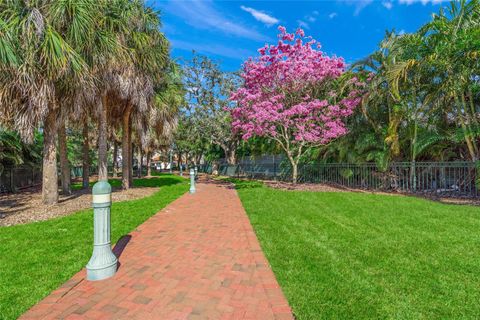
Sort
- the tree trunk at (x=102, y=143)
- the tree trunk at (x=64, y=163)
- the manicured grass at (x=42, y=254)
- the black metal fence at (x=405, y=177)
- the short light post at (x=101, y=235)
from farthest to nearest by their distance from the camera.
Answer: the tree trunk at (x=102, y=143) < the tree trunk at (x=64, y=163) < the black metal fence at (x=405, y=177) < the short light post at (x=101, y=235) < the manicured grass at (x=42, y=254)

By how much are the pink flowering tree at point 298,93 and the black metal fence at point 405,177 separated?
2.14m

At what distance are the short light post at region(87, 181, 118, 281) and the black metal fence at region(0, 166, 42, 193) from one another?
1222 cm

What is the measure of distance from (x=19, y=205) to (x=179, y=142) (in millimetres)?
26396

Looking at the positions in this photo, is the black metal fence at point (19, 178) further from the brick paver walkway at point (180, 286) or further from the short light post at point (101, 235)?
the short light post at point (101, 235)

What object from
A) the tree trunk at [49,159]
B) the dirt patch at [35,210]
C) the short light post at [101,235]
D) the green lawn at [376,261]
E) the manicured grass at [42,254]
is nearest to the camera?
the green lawn at [376,261]

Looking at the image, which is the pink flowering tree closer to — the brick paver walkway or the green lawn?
the green lawn

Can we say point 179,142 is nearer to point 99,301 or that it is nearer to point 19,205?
point 19,205


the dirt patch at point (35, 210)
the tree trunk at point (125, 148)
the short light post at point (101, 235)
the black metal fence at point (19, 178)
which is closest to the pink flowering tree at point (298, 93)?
the tree trunk at point (125, 148)

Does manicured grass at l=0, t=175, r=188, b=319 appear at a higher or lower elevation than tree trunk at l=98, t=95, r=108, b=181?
lower

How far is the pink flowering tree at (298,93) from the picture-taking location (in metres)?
12.4

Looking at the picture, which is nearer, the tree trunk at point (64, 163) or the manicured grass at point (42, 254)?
the manicured grass at point (42, 254)

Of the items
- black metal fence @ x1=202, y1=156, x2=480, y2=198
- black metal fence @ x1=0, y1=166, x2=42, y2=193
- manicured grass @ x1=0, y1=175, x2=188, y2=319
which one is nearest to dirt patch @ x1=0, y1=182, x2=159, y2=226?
manicured grass @ x1=0, y1=175, x2=188, y2=319

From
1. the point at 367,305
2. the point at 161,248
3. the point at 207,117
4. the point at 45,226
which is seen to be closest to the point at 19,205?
the point at 45,226

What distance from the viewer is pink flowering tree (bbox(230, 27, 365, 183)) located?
40.7 feet
